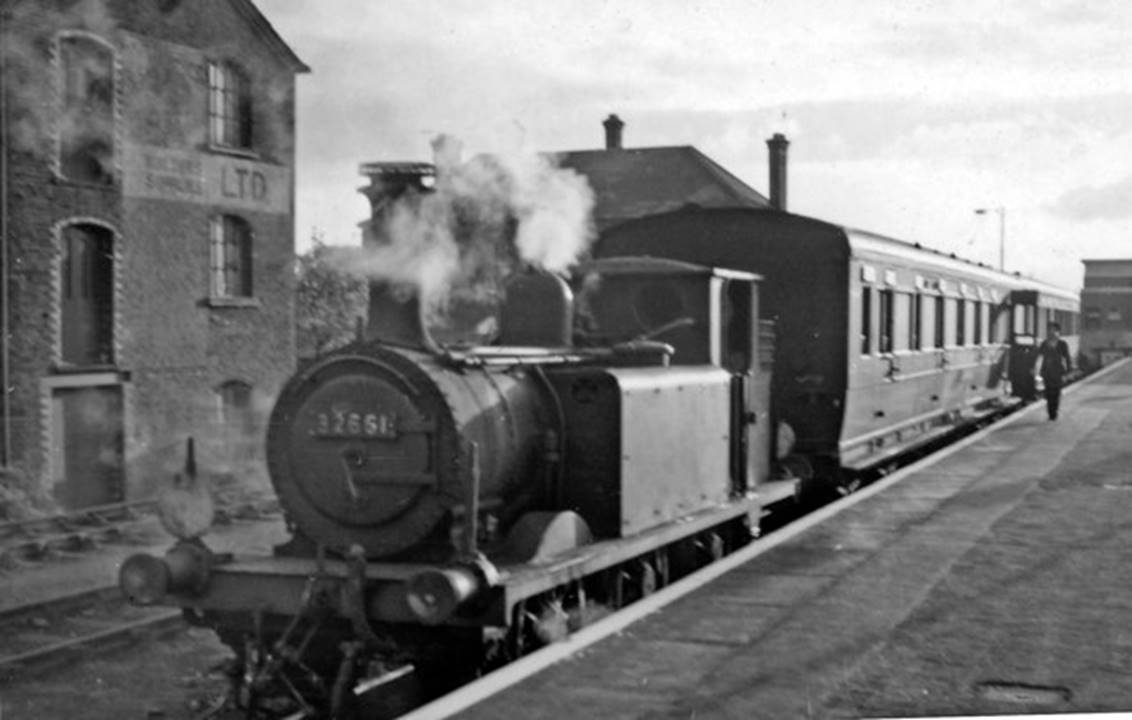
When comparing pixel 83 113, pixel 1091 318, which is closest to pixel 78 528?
pixel 83 113

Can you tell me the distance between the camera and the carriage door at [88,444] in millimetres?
5211

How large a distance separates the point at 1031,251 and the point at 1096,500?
6.38 ft

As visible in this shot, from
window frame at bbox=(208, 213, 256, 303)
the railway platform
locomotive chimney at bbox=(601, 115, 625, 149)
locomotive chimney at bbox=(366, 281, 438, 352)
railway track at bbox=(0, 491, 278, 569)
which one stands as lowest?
the railway platform

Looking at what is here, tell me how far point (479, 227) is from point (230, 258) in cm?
145

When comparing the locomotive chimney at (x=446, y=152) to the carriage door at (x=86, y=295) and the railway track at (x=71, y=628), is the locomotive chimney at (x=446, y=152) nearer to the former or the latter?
the carriage door at (x=86, y=295)

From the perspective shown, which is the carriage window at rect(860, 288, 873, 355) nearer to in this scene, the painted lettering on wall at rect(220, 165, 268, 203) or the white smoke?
the white smoke

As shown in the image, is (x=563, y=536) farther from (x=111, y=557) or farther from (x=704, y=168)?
(x=704, y=168)

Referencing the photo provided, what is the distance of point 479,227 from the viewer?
651cm

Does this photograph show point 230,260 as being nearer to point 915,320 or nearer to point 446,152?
point 446,152

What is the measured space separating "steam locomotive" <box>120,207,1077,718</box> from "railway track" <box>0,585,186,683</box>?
1176mm

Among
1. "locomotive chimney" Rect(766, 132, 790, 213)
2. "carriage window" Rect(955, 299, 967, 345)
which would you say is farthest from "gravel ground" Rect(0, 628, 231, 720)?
"carriage window" Rect(955, 299, 967, 345)

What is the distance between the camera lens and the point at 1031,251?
316 inches

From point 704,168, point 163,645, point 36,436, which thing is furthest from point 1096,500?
point 36,436

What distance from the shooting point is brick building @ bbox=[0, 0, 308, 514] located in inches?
199
